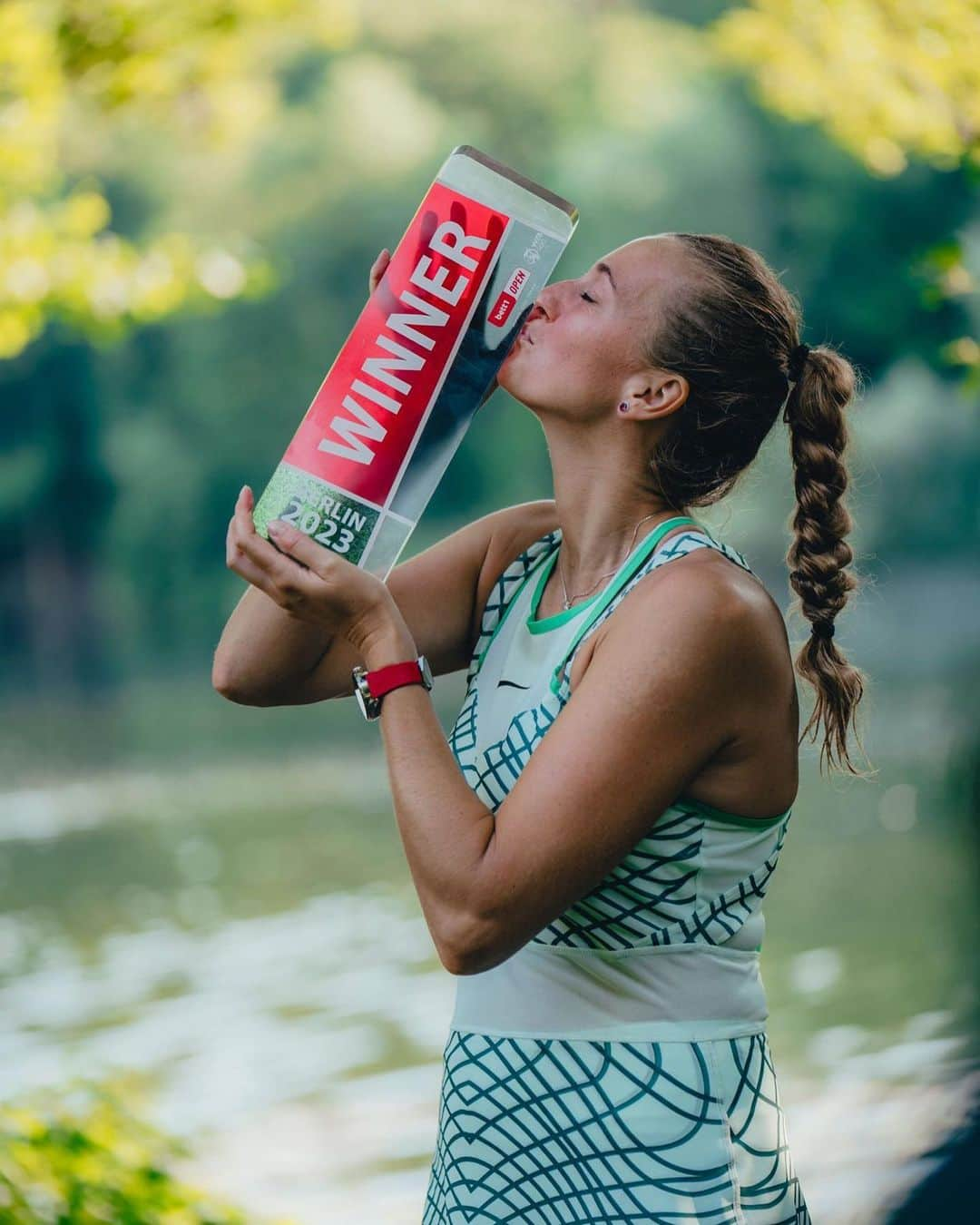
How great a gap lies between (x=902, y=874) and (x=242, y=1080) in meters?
2.70

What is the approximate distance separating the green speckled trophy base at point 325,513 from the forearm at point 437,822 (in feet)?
0.57

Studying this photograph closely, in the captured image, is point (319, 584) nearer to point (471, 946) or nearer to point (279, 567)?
point (279, 567)

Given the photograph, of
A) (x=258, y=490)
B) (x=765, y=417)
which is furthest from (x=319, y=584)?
(x=258, y=490)

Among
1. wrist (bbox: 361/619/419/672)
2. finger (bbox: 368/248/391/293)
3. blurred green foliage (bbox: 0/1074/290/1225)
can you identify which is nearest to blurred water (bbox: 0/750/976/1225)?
blurred green foliage (bbox: 0/1074/290/1225)

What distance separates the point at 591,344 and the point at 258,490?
43.2 ft

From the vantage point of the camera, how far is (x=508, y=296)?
133cm

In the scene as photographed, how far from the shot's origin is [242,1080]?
3.93m

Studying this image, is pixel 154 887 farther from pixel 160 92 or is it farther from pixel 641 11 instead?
pixel 641 11

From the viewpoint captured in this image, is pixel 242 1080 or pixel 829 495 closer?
pixel 829 495

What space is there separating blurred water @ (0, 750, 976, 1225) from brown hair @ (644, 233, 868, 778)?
1.56 meters

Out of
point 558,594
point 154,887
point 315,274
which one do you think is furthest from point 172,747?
point 558,594

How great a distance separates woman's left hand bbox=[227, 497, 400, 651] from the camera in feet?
4.22

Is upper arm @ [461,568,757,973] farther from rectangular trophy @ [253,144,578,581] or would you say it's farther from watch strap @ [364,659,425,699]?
rectangular trophy @ [253,144,578,581]

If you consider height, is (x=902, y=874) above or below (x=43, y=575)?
below
